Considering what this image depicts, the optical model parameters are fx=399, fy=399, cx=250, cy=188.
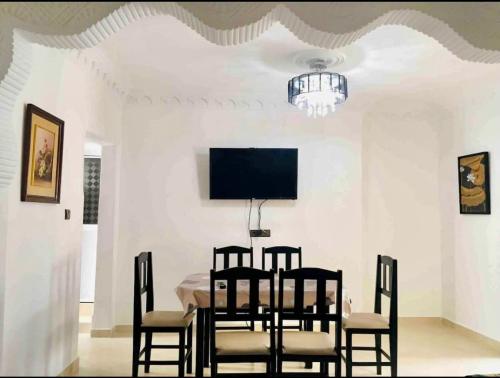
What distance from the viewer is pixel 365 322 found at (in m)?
3.15

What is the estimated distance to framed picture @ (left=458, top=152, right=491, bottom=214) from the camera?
4230 millimetres

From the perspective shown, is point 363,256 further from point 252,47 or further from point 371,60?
point 252,47

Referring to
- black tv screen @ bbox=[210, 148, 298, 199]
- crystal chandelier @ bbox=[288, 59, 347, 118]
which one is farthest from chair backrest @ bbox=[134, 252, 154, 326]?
crystal chandelier @ bbox=[288, 59, 347, 118]

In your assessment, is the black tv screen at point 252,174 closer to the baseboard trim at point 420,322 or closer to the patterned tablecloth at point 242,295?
the patterned tablecloth at point 242,295

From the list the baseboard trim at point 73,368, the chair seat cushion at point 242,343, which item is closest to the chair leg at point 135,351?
the baseboard trim at point 73,368

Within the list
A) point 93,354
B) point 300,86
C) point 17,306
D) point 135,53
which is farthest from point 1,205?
point 300,86

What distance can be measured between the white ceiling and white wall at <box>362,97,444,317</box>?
21.9 inches

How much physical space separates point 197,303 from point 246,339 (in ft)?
1.59

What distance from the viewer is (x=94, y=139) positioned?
4.10 m

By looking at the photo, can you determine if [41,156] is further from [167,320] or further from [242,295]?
[242,295]

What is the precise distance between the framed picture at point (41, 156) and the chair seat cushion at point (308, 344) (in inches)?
78.3

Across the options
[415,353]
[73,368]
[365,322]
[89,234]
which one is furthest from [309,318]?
[89,234]

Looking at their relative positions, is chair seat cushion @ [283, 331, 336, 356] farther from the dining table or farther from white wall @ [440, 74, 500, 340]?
white wall @ [440, 74, 500, 340]

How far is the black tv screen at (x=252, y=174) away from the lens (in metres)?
4.67
